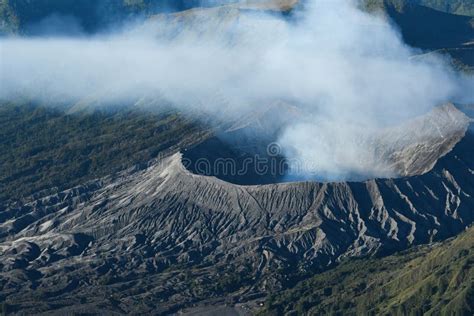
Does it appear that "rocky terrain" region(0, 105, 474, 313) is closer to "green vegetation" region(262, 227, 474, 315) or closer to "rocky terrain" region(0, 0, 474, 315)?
"rocky terrain" region(0, 0, 474, 315)

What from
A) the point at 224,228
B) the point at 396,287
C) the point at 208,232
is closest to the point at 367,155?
the point at 224,228

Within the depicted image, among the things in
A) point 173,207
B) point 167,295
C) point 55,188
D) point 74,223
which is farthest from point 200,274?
point 55,188

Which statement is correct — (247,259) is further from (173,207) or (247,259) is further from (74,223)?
(74,223)

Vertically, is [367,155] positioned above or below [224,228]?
above

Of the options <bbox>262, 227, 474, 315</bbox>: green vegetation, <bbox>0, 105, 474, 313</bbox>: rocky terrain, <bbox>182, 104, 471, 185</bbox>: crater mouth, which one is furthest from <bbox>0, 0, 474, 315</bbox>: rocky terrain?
<bbox>262, 227, 474, 315</bbox>: green vegetation

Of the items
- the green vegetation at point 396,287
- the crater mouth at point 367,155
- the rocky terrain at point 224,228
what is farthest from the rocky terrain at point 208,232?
the green vegetation at point 396,287

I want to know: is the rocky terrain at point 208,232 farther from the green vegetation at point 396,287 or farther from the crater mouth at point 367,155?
the green vegetation at point 396,287

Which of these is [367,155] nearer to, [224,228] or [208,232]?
[224,228]
